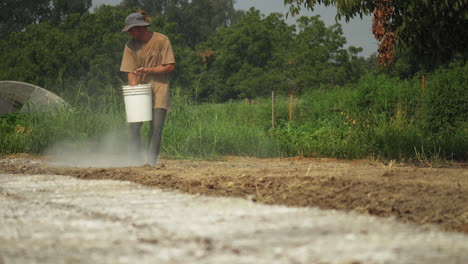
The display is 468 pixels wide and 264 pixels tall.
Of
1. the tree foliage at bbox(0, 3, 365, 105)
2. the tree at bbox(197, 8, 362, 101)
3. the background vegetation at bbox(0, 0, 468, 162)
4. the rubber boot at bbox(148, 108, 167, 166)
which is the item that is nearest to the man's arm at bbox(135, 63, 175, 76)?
the rubber boot at bbox(148, 108, 167, 166)

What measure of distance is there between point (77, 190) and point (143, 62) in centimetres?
305

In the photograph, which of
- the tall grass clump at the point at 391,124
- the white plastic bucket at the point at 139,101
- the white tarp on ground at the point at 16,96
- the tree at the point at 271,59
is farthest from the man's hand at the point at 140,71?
the tree at the point at 271,59

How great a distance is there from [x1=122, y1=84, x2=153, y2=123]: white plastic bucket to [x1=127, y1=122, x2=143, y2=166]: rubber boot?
23 cm

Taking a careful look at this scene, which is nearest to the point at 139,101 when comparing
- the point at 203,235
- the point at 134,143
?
the point at 134,143

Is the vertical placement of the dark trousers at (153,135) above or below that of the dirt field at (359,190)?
above

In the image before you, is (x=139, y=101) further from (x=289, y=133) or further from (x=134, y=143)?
(x=289, y=133)

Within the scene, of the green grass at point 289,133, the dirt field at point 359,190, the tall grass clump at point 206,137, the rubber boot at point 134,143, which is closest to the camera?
the dirt field at point 359,190

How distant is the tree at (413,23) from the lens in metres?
7.79

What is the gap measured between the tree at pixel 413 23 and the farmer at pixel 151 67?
6.18 ft

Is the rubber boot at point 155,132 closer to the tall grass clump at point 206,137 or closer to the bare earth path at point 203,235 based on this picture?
the tall grass clump at point 206,137

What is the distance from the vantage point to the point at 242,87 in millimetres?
47500

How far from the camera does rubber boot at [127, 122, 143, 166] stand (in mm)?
7543

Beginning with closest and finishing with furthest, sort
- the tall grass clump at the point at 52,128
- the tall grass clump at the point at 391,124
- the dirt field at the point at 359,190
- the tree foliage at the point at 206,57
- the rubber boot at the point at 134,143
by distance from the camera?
the dirt field at the point at 359,190, the rubber boot at the point at 134,143, the tall grass clump at the point at 391,124, the tall grass clump at the point at 52,128, the tree foliage at the point at 206,57

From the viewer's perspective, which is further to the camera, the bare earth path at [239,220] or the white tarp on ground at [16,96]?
the white tarp on ground at [16,96]
